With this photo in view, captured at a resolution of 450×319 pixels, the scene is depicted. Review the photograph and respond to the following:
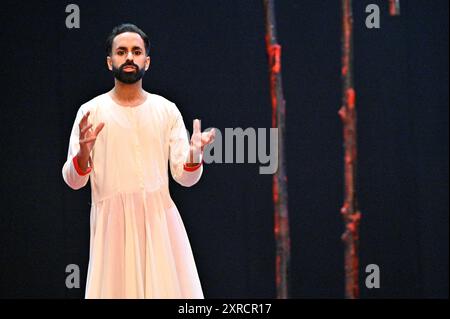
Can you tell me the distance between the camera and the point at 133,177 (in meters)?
3.05

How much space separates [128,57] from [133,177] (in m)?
0.44

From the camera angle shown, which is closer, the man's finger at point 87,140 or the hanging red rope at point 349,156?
the man's finger at point 87,140

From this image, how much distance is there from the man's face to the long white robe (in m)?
0.11

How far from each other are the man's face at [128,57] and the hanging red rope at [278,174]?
3.21 ft

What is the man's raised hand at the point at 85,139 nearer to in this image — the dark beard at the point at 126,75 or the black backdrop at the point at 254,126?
the dark beard at the point at 126,75

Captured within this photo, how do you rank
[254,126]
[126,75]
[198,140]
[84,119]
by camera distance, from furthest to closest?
[254,126] → [126,75] → [198,140] → [84,119]

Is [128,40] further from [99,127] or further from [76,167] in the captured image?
[76,167]

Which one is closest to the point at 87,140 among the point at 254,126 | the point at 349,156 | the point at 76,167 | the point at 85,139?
the point at 85,139

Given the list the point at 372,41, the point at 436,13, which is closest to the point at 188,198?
the point at 372,41

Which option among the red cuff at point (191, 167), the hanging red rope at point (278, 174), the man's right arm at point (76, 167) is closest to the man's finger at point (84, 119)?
→ the man's right arm at point (76, 167)

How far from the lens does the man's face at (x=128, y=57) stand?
311 centimetres

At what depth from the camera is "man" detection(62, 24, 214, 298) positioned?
2.98 m

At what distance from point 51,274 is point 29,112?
750 millimetres

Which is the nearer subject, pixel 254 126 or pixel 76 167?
pixel 76 167
